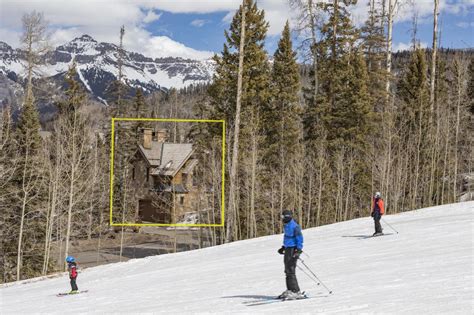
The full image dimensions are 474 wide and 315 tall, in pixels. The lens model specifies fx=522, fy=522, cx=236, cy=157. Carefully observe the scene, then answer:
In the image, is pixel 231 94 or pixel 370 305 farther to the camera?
pixel 231 94

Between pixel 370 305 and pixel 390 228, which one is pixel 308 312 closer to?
pixel 370 305

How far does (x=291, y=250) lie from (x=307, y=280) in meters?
3.02

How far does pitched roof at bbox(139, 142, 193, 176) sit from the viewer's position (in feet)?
162

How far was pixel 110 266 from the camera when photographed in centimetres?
2311

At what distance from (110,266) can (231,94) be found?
47.6ft

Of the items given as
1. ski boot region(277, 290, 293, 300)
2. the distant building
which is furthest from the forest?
ski boot region(277, 290, 293, 300)

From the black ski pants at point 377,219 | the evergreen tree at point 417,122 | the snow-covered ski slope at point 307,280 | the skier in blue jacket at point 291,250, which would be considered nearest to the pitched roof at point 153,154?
the evergreen tree at point 417,122

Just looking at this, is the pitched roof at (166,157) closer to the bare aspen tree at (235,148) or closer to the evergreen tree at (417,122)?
the bare aspen tree at (235,148)

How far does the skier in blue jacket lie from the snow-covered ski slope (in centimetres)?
39

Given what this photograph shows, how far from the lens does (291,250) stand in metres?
11.2

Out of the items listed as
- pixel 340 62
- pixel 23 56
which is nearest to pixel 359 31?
pixel 340 62

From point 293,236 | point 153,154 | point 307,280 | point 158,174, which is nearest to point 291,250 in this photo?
point 293,236

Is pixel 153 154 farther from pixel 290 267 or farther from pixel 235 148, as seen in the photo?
pixel 290 267

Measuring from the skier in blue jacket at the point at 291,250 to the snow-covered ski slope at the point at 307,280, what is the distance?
1.28 feet
